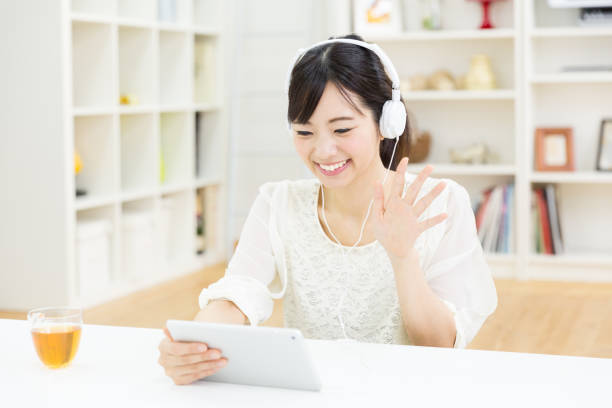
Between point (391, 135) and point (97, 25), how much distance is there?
2672 millimetres

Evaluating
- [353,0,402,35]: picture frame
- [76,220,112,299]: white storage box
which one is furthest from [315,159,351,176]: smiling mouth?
[353,0,402,35]: picture frame

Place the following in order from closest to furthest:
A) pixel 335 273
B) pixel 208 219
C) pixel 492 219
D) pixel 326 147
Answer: pixel 326 147, pixel 335 273, pixel 492 219, pixel 208 219

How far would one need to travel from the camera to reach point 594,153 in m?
4.68

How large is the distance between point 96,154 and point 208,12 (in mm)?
1310

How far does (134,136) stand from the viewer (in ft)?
14.6

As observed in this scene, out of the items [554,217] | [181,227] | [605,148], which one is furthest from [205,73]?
[605,148]

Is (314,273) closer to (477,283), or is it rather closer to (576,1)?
(477,283)

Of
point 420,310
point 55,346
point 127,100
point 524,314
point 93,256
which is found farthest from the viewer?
point 127,100

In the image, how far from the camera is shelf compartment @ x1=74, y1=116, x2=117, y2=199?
408 centimetres

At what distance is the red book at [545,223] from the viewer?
4.59 metres

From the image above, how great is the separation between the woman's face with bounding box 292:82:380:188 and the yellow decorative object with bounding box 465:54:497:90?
3.06 meters

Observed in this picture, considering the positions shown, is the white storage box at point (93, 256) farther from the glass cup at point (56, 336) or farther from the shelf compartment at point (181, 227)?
the glass cup at point (56, 336)

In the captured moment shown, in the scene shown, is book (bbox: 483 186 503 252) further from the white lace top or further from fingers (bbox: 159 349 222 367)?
fingers (bbox: 159 349 222 367)

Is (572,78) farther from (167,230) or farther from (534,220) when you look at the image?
(167,230)
